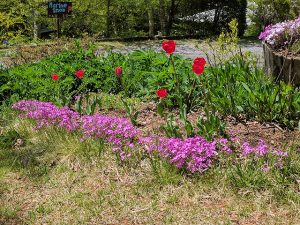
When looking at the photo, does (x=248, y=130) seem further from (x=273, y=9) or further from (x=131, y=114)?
A: (x=273, y=9)

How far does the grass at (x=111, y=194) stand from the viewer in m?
3.14

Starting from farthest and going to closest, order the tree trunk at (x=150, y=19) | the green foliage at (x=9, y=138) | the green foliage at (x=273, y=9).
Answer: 1. the tree trunk at (x=150, y=19)
2. the green foliage at (x=273, y=9)
3. the green foliage at (x=9, y=138)

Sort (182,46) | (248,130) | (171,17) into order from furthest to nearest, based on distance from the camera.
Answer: (171,17), (182,46), (248,130)

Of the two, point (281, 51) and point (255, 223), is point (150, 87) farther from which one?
point (255, 223)

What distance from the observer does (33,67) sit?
6.32m

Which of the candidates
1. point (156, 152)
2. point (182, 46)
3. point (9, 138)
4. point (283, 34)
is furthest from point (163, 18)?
point (156, 152)

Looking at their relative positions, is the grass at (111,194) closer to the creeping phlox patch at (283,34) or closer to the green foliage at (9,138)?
the green foliage at (9,138)

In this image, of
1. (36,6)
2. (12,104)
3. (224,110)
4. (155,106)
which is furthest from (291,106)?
(36,6)

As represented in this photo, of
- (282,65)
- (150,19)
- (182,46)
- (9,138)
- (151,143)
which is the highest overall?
(150,19)

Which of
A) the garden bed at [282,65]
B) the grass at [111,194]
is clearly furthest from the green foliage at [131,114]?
the garden bed at [282,65]

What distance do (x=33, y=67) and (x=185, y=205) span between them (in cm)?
385

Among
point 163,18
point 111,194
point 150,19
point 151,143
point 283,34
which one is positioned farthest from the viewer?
point 163,18

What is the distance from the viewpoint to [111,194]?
3.47 m

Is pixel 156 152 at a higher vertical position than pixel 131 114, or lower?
lower
